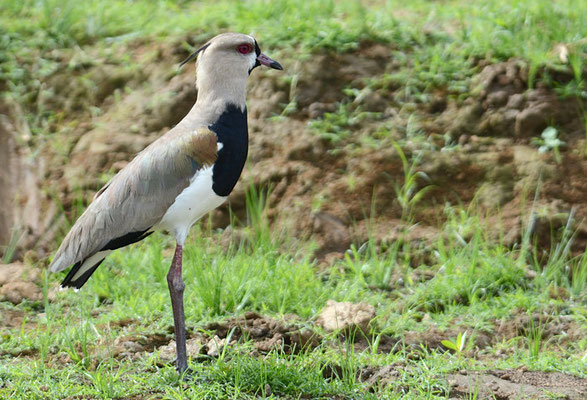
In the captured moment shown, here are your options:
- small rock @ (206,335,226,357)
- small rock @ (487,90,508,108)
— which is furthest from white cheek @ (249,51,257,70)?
small rock @ (487,90,508,108)

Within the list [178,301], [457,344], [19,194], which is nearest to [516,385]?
[457,344]

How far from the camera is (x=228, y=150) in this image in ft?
13.5

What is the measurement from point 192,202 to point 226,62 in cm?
71

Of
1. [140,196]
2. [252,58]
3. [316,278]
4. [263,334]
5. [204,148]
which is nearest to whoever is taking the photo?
[204,148]

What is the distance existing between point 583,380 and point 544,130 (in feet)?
8.34

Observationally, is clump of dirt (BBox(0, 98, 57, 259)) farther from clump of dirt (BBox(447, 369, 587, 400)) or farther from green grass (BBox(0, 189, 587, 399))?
clump of dirt (BBox(447, 369, 587, 400))

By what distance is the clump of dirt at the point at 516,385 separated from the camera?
396cm

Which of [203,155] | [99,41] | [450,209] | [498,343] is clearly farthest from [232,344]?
[99,41]

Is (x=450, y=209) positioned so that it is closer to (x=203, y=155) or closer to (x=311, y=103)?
(x=311, y=103)

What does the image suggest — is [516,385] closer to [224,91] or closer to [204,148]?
[204,148]

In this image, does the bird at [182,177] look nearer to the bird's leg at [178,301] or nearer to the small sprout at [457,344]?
the bird's leg at [178,301]

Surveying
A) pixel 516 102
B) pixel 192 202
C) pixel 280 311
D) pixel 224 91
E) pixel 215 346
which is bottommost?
pixel 280 311

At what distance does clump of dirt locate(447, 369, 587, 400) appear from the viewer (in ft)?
13.0

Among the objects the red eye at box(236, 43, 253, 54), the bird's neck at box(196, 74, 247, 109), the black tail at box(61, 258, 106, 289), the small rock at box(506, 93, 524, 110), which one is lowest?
the black tail at box(61, 258, 106, 289)
